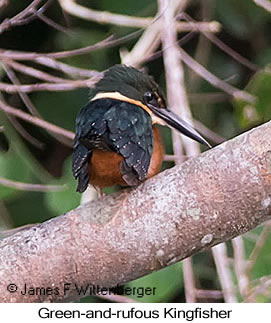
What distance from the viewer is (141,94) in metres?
1.90

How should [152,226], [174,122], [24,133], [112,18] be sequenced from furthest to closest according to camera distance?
[24,133], [112,18], [174,122], [152,226]

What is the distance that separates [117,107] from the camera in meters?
1.71

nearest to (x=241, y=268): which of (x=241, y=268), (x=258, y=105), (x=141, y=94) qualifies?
(x=241, y=268)

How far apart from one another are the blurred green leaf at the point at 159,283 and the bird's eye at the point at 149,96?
18.7 inches

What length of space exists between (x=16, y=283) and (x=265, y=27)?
69.7 inches

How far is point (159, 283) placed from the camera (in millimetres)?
2139

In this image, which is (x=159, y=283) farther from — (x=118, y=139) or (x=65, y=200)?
(x=118, y=139)

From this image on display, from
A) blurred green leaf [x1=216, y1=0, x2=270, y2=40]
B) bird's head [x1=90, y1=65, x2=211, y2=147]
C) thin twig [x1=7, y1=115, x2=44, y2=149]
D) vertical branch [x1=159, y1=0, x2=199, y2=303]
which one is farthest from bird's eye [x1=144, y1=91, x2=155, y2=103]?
blurred green leaf [x1=216, y1=0, x2=270, y2=40]

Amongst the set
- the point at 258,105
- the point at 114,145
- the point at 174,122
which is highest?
the point at 258,105

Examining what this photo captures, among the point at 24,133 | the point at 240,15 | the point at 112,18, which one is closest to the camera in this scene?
the point at 112,18

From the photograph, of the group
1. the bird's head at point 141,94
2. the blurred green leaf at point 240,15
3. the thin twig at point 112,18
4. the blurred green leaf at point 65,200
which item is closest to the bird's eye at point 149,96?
the bird's head at point 141,94

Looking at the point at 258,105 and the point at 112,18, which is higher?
the point at 112,18

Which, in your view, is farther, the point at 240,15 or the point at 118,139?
the point at 240,15

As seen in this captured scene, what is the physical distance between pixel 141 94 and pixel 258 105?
50 centimetres
